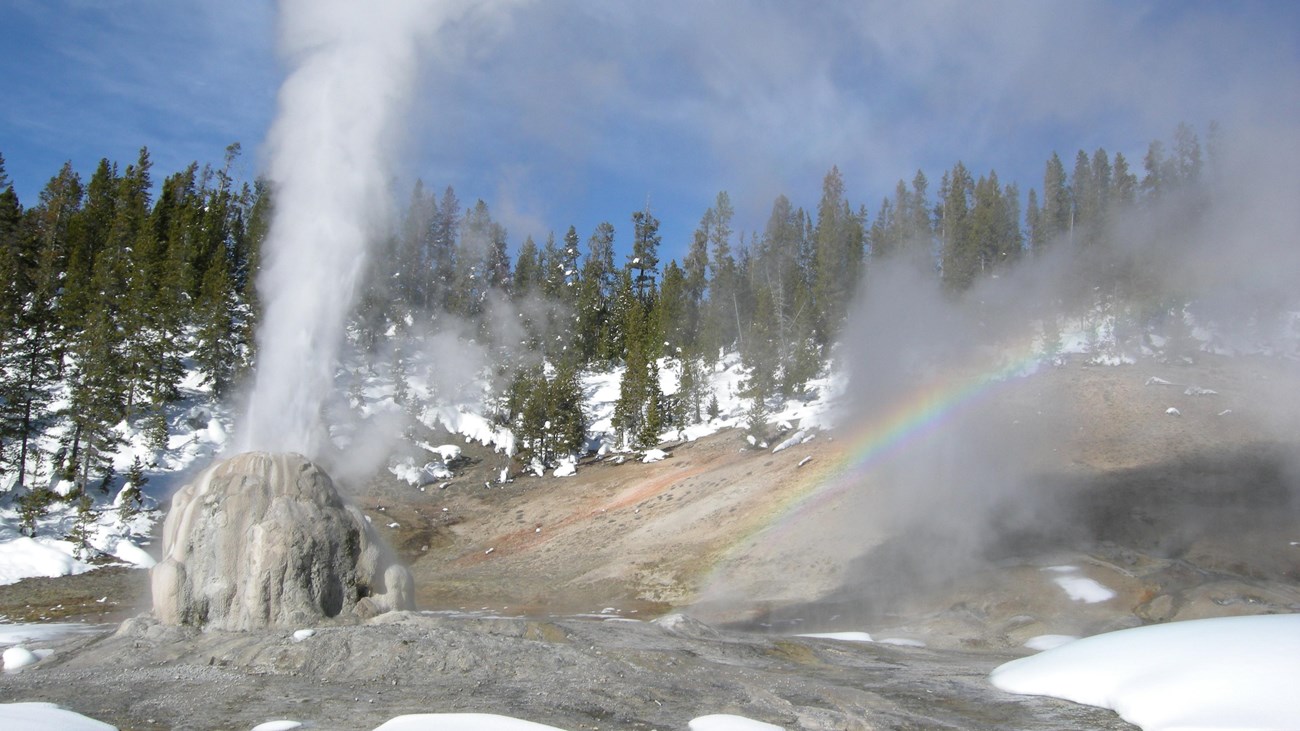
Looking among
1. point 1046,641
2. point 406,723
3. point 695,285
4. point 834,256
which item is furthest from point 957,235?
point 406,723

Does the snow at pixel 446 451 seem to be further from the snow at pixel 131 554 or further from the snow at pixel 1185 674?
the snow at pixel 1185 674

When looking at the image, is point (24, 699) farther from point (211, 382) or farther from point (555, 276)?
point (555, 276)

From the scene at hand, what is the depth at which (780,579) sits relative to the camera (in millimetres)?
21203

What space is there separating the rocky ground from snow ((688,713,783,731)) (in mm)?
214

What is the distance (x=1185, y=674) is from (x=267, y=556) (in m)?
10.4

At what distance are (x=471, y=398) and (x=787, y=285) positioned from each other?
23819 millimetres

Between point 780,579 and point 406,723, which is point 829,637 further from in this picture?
point 406,723

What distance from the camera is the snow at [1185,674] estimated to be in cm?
654

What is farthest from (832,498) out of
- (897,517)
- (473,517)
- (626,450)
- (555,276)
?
(555,276)

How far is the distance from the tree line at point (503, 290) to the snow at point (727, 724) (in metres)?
26.4

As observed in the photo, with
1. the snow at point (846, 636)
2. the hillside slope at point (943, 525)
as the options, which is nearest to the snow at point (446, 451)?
the hillside slope at point (943, 525)

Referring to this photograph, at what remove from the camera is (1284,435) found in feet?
93.0

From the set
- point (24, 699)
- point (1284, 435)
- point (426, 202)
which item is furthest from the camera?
point (426, 202)

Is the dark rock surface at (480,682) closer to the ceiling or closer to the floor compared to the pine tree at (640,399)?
closer to the floor
